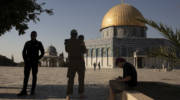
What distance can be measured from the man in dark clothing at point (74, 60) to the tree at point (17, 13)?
177 cm

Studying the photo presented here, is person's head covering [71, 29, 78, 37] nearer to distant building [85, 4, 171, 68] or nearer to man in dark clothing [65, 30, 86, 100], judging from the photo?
man in dark clothing [65, 30, 86, 100]

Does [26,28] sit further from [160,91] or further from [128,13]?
[128,13]

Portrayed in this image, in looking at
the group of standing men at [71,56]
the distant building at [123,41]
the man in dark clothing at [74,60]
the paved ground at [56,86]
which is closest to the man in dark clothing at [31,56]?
the group of standing men at [71,56]

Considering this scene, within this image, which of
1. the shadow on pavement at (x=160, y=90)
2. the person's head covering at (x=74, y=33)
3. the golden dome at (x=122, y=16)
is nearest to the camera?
the shadow on pavement at (x=160, y=90)

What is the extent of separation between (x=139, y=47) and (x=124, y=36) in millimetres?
4631

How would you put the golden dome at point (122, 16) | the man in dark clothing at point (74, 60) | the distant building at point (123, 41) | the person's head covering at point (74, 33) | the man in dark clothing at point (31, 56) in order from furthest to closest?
the golden dome at point (122, 16), the distant building at point (123, 41), the man in dark clothing at point (31, 56), the person's head covering at point (74, 33), the man in dark clothing at point (74, 60)

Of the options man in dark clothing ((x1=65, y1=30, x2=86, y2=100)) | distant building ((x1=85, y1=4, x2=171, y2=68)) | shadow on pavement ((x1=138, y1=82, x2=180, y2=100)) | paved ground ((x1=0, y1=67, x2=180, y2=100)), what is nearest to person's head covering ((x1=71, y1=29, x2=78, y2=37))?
man in dark clothing ((x1=65, y1=30, x2=86, y2=100))

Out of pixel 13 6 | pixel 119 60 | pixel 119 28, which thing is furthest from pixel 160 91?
pixel 119 28

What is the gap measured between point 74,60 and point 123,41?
3975 cm

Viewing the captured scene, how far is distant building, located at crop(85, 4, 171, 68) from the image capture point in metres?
43.4

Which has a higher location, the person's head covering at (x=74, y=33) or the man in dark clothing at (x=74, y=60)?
the person's head covering at (x=74, y=33)

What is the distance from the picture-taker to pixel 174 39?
3.99 metres

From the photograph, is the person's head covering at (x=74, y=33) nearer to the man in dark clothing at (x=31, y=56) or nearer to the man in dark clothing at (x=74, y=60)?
the man in dark clothing at (x=74, y=60)

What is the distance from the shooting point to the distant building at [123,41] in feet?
142
